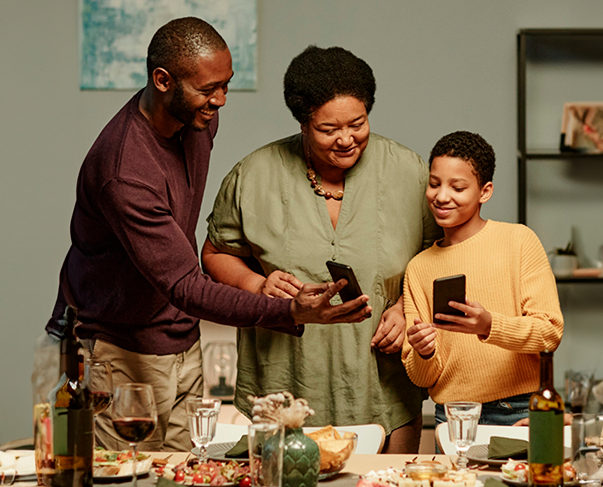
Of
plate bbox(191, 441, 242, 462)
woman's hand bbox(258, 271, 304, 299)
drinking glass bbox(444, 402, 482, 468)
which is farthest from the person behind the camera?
woman's hand bbox(258, 271, 304, 299)

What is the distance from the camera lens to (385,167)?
2186 millimetres

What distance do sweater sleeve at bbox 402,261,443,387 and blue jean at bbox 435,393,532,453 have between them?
0.16 metres

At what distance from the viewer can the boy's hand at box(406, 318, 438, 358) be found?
6.33 ft

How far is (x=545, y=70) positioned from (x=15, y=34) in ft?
9.37

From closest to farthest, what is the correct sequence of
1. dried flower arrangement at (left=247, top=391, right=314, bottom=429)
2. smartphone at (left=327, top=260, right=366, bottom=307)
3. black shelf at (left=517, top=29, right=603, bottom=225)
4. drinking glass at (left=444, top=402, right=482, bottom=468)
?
dried flower arrangement at (left=247, top=391, right=314, bottom=429) → drinking glass at (left=444, top=402, right=482, bottom=468) → smartphone at (left=327, top=260, right=366, bottom=307) → black shelf at (left=517, top=29, right=603, bottom=225)

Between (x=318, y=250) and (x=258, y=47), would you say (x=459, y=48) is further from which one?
(x=318, y=250)

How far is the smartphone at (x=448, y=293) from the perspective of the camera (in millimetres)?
1833

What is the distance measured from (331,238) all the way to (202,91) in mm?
549

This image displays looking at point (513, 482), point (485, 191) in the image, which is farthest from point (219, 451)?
point (485, 191)

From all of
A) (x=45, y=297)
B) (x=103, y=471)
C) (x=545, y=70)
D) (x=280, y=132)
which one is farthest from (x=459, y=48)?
(x=103, y=471)

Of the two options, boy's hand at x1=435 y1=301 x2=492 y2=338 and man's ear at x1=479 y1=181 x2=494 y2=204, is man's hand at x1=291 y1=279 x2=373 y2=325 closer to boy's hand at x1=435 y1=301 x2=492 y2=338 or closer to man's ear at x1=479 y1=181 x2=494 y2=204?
boy's hand at x1=435 y1=301 x2=492 y2=338

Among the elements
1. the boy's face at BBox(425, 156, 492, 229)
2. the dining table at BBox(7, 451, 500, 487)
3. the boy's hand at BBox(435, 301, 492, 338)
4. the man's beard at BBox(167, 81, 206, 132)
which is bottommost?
the dining table at BBox(7, 451, 500, 487)

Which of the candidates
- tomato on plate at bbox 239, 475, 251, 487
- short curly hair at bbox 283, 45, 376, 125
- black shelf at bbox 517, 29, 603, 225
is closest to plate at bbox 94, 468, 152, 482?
tomato on plate at bbox 239, 475, 251, 487

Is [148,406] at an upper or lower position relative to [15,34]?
lower
